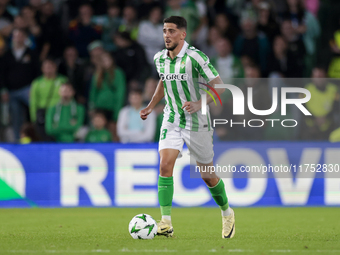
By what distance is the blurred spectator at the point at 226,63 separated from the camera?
1143 cm

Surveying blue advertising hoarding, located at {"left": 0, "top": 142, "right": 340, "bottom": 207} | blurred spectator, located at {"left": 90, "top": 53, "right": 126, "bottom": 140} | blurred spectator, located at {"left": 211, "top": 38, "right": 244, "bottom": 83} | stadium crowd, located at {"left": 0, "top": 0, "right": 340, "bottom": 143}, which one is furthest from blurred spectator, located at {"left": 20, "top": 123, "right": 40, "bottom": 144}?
blurred spectator, located at {"left": 211, "top": 38, "right": 244, "bottom": 83}

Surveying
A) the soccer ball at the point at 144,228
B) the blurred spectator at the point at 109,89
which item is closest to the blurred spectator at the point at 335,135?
the blurred spectator at the point at 109,89

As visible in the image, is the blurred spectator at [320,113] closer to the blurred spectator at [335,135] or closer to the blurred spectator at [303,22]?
the blurred spectator at [335,135]

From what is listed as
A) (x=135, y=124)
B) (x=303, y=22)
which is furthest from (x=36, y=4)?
(x=303, y=22)

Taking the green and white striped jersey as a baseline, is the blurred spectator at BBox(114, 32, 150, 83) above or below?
above

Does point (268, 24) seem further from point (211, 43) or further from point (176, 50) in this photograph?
point (176, 50)

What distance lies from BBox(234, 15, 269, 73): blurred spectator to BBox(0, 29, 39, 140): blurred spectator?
4.03m

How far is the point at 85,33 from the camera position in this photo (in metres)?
12.7

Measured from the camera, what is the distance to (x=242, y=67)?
11.4 meters

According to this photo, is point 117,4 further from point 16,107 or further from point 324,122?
point 324,122

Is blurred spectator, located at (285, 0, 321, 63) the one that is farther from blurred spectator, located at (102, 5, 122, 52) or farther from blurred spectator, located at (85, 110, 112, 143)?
blurred spectator, located at (85, 110, 112, 143)

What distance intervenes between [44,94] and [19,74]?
101 cm

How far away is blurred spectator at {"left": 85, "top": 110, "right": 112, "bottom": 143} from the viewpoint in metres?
10.8

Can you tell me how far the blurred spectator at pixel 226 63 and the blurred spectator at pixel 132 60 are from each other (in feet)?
4.56
